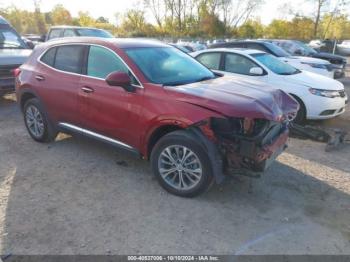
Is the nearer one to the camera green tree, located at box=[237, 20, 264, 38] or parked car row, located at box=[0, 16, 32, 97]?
parked car row, located at box=[0, 16, 32, 97]

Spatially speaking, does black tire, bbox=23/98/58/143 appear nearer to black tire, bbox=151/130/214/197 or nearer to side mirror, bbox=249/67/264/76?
black tire, bbox=151/130/214/197

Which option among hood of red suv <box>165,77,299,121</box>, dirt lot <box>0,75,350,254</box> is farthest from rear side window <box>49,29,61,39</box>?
hood of red suv <box>165,77,299,121</box>

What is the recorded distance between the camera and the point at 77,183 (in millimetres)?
4434

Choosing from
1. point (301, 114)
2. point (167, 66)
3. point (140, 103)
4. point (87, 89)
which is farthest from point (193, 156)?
point (301, 114)

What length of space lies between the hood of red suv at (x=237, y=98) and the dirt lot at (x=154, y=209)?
1030 millimetres

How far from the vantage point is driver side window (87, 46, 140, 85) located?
4.41 meters

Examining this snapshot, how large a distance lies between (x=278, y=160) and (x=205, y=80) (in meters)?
1.76

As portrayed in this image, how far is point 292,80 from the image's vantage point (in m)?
7.19

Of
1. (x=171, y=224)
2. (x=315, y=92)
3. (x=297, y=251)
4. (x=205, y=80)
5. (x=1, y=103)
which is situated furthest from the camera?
(x=1, y=103)

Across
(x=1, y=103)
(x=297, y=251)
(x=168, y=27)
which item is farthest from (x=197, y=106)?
(x=168, y=27)

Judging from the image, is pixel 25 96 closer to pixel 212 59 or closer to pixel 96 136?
pixel 96 136

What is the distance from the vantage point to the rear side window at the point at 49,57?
534 cm

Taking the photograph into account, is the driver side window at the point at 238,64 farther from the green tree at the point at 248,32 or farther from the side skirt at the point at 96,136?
the green tree at the point at 248,32

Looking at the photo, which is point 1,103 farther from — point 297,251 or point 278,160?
point 297,251
